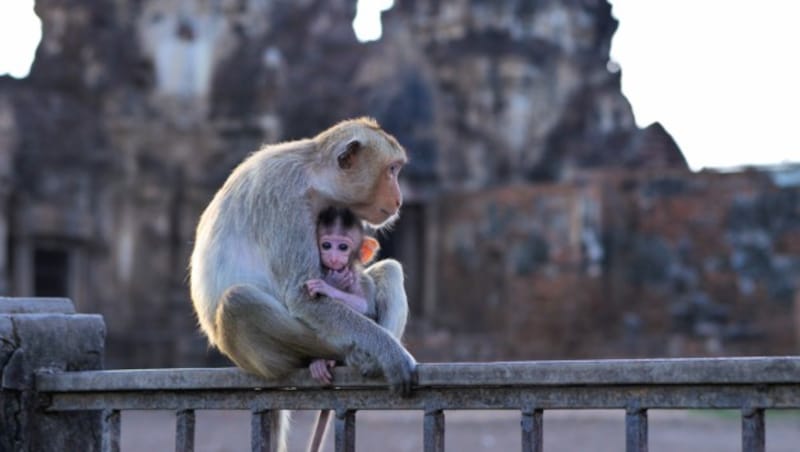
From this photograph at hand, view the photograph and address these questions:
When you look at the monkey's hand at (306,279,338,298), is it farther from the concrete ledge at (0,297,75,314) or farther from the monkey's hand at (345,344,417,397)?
the concrete ledge at (0,297,75,314)

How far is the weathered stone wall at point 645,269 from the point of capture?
25.0m

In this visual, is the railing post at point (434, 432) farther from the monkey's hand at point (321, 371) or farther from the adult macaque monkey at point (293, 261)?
the monkey's hand at point (321, 371)

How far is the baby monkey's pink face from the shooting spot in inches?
206

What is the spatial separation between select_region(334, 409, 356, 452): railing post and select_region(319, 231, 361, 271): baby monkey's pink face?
0.89m

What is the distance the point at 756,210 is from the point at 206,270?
68.6 ft

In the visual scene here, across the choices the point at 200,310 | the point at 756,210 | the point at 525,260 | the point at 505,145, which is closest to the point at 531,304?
the point at 525,260

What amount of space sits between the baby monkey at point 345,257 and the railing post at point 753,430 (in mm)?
1649

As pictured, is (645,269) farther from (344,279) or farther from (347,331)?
(347,331)

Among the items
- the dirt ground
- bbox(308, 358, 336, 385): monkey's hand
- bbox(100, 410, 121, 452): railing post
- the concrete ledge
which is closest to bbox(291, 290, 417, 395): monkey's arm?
bbox(308, 358, 336, 385): monkey's hand

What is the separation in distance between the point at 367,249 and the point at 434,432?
1387mm

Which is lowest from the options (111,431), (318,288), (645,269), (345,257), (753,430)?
(753,430)

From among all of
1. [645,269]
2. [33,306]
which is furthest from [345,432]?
[645,269]

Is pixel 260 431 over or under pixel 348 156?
under

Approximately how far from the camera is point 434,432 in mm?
4238
